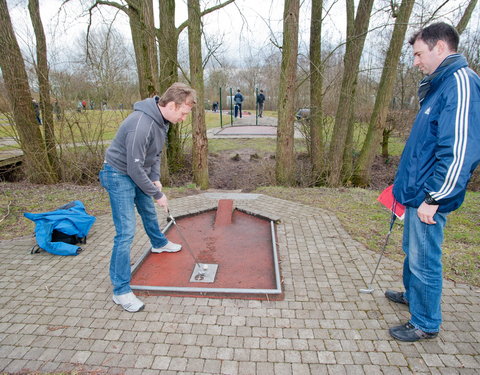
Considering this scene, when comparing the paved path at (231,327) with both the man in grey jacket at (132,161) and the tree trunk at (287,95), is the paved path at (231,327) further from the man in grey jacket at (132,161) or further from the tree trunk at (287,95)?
the tree trunk at (287,95)

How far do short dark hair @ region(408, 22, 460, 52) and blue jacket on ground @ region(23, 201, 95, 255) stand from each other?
396 cm

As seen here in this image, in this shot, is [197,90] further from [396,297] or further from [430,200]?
[430,200]

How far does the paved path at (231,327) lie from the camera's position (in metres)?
2.28

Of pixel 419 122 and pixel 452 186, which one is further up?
pixel 419 122

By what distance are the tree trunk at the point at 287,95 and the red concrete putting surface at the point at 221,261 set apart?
2.99 meters

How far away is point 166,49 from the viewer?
851 cm

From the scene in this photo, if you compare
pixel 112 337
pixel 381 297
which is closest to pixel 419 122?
pixel 381 297

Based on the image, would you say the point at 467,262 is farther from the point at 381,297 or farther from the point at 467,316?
the point at 381,297

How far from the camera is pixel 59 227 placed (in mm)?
3844

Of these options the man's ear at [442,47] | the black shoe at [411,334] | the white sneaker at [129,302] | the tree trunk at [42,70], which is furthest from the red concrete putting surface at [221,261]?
the tree trunk at [42,70]

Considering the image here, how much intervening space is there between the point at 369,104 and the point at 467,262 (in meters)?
9.25

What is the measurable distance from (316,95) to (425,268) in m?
7.18

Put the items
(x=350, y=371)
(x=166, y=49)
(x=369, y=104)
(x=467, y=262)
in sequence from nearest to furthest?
1. (x=350, y=371)
2. (x=467, y=262)
3. (x=166, y=49)
4. (x=369, y=104)

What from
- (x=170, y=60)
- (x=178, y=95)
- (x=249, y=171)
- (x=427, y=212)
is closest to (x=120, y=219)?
(x=178, y=95)
